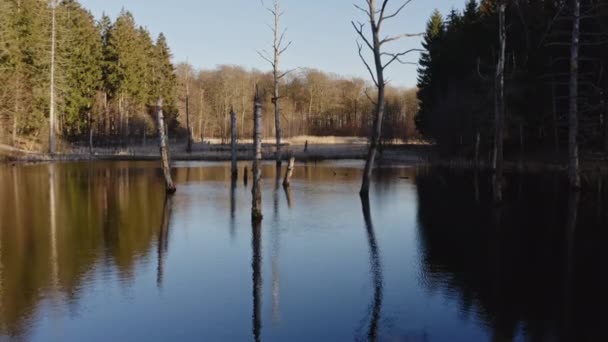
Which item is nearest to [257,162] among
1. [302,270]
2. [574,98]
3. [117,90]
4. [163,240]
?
[163,240]

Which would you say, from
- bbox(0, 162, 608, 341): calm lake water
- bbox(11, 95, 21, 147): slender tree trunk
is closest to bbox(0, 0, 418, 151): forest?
bbox(11, 95, 21, 147): slender tree trunk

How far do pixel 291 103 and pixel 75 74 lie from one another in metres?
40.5

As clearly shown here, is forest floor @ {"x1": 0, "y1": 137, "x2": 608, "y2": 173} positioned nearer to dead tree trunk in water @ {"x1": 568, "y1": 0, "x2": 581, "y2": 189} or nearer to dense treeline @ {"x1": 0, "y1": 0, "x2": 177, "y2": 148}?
dense treeline @ {"x1": 0, "y1": 0, "x2": 177, "y2": 148}

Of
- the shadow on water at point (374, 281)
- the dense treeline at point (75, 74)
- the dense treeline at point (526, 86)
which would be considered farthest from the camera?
the dense treeline at point (75, 74)

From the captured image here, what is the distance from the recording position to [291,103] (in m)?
91.4

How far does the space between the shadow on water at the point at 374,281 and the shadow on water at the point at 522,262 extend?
0.84 metres

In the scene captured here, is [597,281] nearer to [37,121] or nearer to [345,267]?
[345,267]

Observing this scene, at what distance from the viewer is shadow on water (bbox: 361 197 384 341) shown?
281 inches

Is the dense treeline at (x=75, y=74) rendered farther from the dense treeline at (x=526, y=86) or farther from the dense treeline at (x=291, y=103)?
the dense treeline at (x=526, y=86)

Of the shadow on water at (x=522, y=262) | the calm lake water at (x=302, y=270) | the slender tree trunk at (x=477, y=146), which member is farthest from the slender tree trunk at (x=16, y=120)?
the shadow on water at (x=522, y=262)

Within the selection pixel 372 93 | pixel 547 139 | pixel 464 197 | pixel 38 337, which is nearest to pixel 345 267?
pixel 38 337

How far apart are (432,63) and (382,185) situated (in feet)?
93.3

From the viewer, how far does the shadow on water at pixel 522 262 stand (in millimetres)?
7434

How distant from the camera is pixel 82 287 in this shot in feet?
28.8
